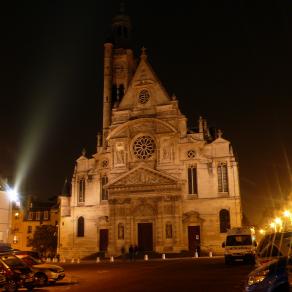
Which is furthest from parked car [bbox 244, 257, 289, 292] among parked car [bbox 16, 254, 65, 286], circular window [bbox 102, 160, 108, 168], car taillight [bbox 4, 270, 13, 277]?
circular window [bbox 102, 160, 108, 168]

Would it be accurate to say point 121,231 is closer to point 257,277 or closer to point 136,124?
point 136,124

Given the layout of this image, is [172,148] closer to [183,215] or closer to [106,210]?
[183,215]

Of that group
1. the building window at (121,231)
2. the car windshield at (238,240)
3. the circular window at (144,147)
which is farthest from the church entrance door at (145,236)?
the car windshield at (238,240)

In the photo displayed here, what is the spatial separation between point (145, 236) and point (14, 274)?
31475 mm

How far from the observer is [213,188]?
1826 inches

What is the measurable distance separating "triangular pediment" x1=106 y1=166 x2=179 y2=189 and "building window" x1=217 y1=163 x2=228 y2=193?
15.6 ft

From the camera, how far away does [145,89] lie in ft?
169

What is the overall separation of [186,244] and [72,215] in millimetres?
14791

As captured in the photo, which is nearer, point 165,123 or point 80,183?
point 165,123

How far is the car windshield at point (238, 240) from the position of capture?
27.9 metres

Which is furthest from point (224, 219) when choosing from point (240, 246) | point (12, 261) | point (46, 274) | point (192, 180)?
point (12, 261)

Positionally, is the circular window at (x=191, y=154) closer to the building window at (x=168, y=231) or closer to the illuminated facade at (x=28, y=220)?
the building window at (x=168, y=231)

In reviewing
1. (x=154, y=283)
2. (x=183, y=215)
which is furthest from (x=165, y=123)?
(x=154, y=283)

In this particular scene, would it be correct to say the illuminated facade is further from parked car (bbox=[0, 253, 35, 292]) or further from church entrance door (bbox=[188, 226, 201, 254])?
parked car (bbox=[0, 253, 35, 292])
